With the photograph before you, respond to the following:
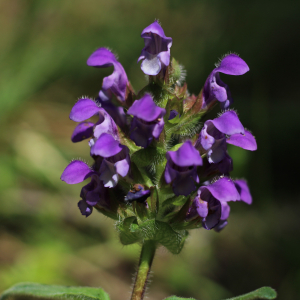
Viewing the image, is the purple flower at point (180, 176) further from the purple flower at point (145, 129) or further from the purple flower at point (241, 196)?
the purple flower at point (241, 196)

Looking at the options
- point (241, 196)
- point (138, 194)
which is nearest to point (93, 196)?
point (138, 194)

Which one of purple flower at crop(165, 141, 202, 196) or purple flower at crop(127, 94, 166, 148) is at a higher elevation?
purple flower at crop(127, 94, 166, 148)

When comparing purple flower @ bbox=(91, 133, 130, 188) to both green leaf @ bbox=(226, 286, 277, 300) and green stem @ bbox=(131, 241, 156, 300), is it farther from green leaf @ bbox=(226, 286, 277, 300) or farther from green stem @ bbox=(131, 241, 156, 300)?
green leaf @ bbox=(226, 286, 277, 300)

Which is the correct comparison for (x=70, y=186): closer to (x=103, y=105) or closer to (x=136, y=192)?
(x=103, y=105)

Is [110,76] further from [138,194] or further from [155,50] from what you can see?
[138,194]

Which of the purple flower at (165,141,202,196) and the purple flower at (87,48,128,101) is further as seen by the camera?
the purple flower at (87,48,128,101)

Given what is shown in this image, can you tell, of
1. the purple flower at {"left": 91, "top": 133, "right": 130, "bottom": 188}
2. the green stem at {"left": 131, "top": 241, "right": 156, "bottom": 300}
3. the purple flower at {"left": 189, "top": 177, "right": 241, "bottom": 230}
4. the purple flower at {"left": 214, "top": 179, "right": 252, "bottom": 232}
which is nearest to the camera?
the purple flower at {"left": 91, "top": 133, "right": 130, "bottom": 188}

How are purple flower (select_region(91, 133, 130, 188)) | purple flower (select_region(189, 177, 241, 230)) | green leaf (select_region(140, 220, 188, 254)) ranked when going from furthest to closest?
green leaf (select_region(140, 220, 188, 254)) → purple flower (select_region(189, 177, 241, 230)) → purple flower (select_region(91, 133, 130, 188))

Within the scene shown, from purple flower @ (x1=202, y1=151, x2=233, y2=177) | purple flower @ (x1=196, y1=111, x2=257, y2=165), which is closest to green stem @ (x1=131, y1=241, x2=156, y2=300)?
purple flower @ (x1=202, y1=151, x2=233, y2=177)

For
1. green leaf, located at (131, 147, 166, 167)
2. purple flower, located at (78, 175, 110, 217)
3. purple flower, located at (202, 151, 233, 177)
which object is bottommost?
purple flower, located at (78, 175, 110, 217)
